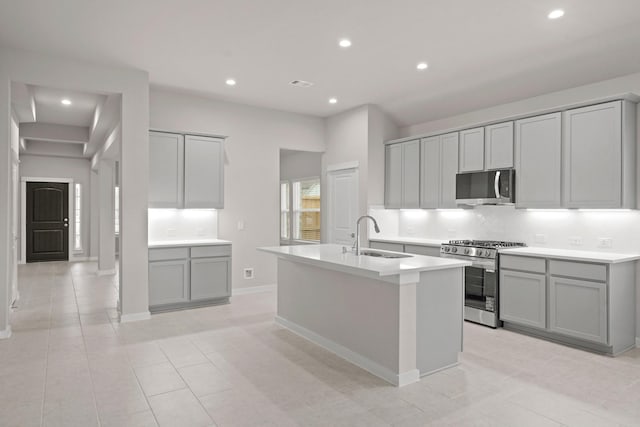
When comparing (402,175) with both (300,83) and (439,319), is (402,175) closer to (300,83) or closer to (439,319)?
(300,83)

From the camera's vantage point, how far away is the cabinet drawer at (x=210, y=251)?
17.6 ft

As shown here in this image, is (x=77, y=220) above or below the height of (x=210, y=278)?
above

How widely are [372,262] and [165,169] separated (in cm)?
331

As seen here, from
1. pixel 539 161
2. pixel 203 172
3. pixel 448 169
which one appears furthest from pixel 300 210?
pixel 539 161

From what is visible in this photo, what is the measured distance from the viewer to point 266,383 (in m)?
3.07

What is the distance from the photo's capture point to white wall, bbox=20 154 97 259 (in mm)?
9961

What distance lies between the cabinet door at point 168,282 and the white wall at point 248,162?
98cm

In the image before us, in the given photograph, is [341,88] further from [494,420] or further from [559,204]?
[494,420]

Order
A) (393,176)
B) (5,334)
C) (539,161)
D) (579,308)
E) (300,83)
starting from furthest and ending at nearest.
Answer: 1. (393,176)
2. (300,83)
3. (539,161)
4. (5,334)
5. (579,308)

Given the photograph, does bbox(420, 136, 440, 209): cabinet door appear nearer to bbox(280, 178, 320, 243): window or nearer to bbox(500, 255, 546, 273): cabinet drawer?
bbox(500, 255, 546, 273): cabinet drawer

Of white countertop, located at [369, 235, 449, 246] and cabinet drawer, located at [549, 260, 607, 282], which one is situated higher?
white countertop, located at [369, 235, 449, 246]

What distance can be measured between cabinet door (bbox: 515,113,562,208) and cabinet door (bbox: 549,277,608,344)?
2.94 ft

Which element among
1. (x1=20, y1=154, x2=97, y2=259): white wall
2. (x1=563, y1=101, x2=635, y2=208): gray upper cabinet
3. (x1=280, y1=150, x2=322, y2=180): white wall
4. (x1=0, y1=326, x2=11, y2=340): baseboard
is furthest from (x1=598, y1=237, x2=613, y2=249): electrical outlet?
(x1=20, y1=154, x2=97, y2=259): white wall

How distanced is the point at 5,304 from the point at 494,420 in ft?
14.9
